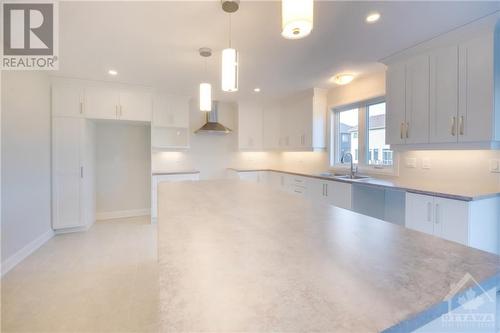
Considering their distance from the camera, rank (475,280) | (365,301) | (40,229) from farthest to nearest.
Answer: (40,229), (475,280), (365,301)

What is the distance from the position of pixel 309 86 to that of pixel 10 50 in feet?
12.6

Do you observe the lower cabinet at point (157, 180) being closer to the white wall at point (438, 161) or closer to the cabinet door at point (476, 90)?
the white wall at point (438, 161)

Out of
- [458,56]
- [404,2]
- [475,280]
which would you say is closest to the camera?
[475,280]

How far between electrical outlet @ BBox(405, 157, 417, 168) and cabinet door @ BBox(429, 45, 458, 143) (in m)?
0.52

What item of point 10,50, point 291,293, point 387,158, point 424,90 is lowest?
point 291,293

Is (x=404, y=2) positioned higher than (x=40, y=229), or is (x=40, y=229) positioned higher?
(x=404, y=2)

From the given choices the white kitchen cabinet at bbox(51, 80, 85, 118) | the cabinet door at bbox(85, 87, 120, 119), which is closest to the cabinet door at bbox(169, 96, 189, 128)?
the cabinet door at bbox(85, 87, 120, 119)

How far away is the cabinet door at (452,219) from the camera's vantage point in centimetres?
192

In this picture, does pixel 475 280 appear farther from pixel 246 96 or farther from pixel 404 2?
pixel 246 96

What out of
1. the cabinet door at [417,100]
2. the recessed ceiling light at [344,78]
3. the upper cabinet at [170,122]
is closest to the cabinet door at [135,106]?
the upper cabinet at [170,122]

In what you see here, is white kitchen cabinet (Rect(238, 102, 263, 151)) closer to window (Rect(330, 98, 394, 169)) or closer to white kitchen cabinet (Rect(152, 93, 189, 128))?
white kitchen cabinet (Rect(152, 93, 189, 128))

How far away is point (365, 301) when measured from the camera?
0.52 m

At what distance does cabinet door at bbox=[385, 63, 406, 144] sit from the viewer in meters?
2.74

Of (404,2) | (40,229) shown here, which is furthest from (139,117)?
(404,2)
